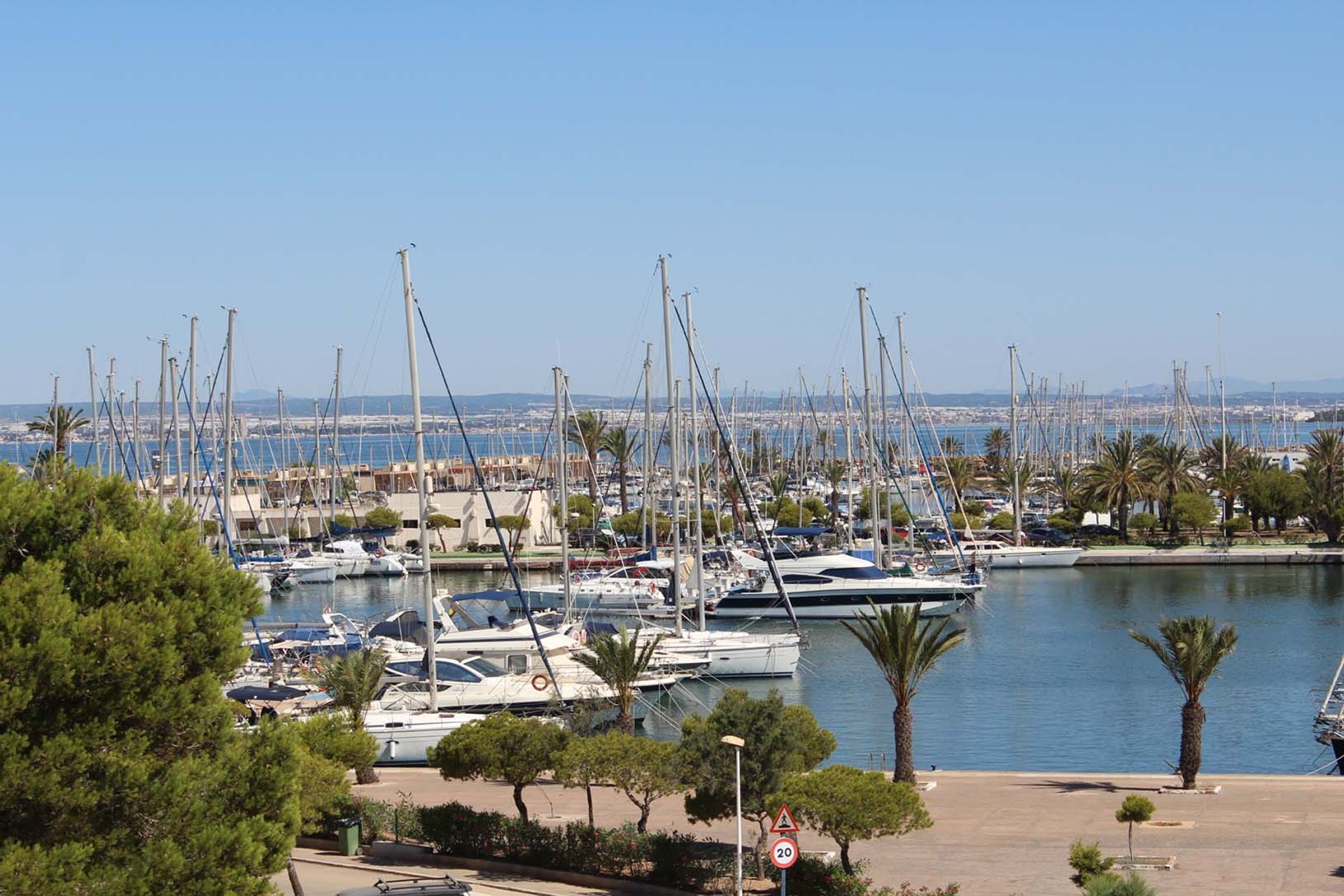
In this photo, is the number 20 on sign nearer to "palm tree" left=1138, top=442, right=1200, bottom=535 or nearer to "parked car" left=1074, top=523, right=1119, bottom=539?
"palm tree" left=1138, top=442, right=1200, bottom=535

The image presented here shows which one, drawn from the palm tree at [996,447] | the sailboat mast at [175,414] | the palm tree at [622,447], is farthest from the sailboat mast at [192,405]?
the palm tree at [996,447]

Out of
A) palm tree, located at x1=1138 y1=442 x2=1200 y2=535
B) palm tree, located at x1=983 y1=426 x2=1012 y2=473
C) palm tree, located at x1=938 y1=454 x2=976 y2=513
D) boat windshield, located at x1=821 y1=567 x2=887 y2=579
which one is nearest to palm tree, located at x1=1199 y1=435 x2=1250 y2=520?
palm tree, located at x1=1138 y1=442 x2=1200 y2=535

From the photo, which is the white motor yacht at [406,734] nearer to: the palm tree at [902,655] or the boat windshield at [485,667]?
the boat windshield at [485,667]

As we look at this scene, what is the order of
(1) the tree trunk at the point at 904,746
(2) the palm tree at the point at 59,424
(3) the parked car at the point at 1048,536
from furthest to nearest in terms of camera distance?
(3) the parked car at the point at 1048,536 < (2) the palm tree at the point at 59,424 < (1) the tree trunk at the point at 904,746

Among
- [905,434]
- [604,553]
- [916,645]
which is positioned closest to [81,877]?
[916,645]

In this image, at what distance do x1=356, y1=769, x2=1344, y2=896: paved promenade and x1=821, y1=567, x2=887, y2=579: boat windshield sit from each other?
32.0 metres

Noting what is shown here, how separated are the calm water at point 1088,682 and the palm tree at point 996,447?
199 ft

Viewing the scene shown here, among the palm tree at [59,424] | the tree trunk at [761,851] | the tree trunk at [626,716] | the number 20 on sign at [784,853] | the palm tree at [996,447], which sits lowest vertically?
the tree trunk at [626,716]

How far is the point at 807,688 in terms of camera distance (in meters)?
48.4

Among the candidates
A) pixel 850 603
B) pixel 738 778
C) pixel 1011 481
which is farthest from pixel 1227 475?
pixel 738 778

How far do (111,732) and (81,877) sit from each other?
4.22 feet

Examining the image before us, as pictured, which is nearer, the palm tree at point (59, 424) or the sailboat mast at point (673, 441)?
the sailboat mast at point (673, 441)

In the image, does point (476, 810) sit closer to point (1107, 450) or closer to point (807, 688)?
point (807, 688)

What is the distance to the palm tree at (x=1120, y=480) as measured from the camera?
8238 cm
